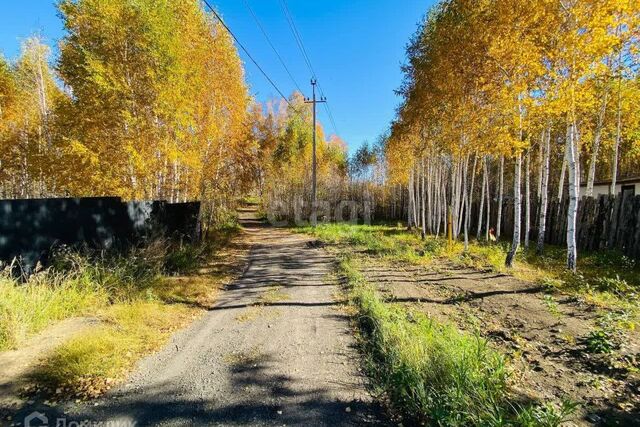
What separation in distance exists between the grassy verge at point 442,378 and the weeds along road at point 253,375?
12.1 inches

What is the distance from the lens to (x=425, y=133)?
47.9ft

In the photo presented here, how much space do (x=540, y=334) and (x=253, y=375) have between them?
3447 mm

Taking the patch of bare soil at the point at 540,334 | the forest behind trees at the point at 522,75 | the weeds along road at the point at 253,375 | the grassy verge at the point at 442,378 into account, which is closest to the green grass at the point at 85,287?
the weeds along road at the point at 253,375

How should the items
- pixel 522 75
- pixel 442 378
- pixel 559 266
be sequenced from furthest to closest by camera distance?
1. pixel 559 266
2. pixel 522 75
3. pixel 442 378

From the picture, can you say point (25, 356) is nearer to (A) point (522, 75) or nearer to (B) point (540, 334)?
(B) point (540, 334)

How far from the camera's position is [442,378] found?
2705mm

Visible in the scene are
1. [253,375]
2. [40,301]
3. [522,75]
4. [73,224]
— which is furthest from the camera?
[522,75]

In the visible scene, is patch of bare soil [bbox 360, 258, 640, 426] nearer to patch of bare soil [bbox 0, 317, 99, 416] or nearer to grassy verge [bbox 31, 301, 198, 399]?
grassy verge [bbox 31, 301, 198, 399]

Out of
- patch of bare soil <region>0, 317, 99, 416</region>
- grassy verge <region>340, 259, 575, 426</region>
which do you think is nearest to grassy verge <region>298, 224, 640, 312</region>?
grassy verge <region>340, 259, 575, 426</region>

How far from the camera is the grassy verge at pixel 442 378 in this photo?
7.50 feet

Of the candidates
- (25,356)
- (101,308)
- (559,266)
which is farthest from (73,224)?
(559,266)

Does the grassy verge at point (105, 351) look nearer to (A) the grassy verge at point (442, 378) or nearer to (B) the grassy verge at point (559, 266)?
(A) the grassy verge at point (442, 378)

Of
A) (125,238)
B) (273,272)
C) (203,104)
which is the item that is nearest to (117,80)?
(203,104)

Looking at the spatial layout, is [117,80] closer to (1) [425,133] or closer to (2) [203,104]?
(2) [203,104]
